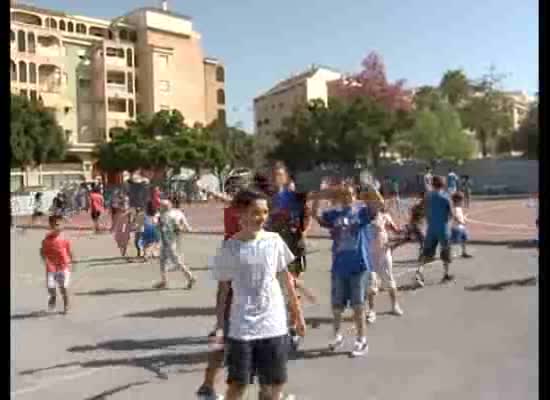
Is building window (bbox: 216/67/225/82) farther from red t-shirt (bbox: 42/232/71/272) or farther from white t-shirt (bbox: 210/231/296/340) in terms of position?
white t-shirt (bbox: 210/231/296/340)

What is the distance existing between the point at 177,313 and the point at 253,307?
14.6 feet

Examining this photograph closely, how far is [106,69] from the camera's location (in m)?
70.5

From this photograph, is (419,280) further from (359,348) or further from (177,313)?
(359,348)

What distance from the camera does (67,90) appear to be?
68875mm

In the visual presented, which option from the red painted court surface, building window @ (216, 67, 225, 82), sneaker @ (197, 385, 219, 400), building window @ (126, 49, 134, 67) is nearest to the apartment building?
building window @ (216, 67, 225, 82)

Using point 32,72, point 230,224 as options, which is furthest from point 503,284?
point 32,72

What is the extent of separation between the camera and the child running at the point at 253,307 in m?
4.00

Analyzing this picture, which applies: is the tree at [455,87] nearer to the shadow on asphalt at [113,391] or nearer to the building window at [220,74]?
the building window at [220,74]

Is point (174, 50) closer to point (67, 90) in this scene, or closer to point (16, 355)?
point (67, 90)

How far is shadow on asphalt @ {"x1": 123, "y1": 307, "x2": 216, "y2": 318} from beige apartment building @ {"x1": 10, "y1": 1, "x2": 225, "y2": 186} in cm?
5366

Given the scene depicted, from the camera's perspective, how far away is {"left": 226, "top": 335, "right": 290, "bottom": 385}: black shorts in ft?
13.1

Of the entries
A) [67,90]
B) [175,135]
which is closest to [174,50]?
[67,90]

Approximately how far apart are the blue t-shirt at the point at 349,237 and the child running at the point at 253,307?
6.59 feet

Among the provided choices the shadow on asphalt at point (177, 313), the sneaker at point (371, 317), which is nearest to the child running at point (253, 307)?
the sneaker at point (371, 317)
